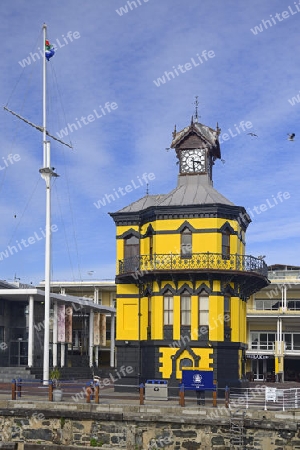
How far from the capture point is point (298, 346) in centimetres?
6519

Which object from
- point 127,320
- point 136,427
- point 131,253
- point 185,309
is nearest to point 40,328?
point 127,320

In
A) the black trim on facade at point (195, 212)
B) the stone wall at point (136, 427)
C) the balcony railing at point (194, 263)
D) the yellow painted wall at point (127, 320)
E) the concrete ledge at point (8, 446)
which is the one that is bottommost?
the concrete ledge at point (8, 446)

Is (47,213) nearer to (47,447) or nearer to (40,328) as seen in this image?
(40,328)

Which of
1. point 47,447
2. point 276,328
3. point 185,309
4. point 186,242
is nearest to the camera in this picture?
point 47,447

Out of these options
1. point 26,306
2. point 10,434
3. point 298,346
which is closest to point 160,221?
point 10,434

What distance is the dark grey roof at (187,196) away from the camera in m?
37.4

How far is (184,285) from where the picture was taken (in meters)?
35.8

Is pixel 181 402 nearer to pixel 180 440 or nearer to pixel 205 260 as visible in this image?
pixel 180 440

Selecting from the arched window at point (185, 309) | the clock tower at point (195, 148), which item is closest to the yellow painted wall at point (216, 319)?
the arched window at point (185, 309)

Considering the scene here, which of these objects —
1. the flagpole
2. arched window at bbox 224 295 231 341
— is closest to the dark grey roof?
the flagpole

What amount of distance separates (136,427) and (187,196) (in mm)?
15032

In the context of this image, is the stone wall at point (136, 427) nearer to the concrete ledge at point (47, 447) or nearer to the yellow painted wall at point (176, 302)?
the concrete ledge at point (47, 447)

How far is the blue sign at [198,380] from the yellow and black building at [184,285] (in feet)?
17.3

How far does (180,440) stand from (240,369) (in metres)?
11.0
